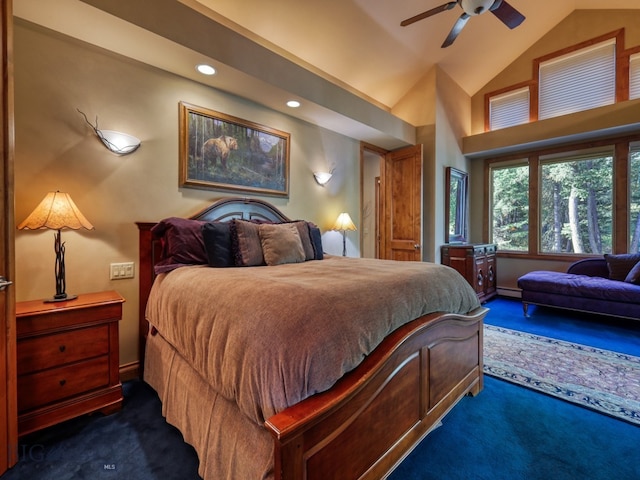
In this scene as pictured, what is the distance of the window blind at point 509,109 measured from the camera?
4652 millimetres

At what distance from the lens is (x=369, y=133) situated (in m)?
3.81

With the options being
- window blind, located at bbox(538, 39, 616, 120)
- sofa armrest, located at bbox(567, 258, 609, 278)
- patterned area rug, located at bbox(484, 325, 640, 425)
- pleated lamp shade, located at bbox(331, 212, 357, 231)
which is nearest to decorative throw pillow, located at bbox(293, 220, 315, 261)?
pleated lamp shade, located at bbox(331, 212, 357, 231)

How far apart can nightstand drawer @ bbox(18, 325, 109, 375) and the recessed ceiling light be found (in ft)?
6.63

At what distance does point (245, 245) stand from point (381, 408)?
4.81ft

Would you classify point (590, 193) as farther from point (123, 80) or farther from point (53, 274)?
point (53, 274)

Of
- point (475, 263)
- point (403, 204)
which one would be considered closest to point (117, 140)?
point (403, 204)

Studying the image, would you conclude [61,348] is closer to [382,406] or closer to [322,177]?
[382,406]

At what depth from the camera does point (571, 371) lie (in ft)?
7.52

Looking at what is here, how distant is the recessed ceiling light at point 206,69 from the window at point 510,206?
4.96m

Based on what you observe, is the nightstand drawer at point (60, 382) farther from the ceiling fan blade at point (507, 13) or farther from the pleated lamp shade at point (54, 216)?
the ceiling fan blade at point (507, 13)

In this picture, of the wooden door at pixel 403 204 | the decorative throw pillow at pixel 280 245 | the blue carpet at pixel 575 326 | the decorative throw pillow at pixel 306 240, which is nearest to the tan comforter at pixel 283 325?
the decorative throw pillow at pixel 280 245

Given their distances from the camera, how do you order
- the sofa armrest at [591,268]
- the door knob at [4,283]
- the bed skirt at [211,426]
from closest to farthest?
the bed skirt at [211,426], the door knob at [4,283], the sofa armrest at [591,268]

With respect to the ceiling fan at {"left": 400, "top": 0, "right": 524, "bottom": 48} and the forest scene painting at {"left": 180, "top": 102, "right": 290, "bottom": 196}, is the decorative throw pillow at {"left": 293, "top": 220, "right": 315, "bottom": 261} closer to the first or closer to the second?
the forest scene painting at {"left": 180, "top": 102, "right": 290, "bottom": 196}

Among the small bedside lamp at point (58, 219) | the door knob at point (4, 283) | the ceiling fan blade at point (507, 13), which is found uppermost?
the ceiling fan blade at point (507, 13)
